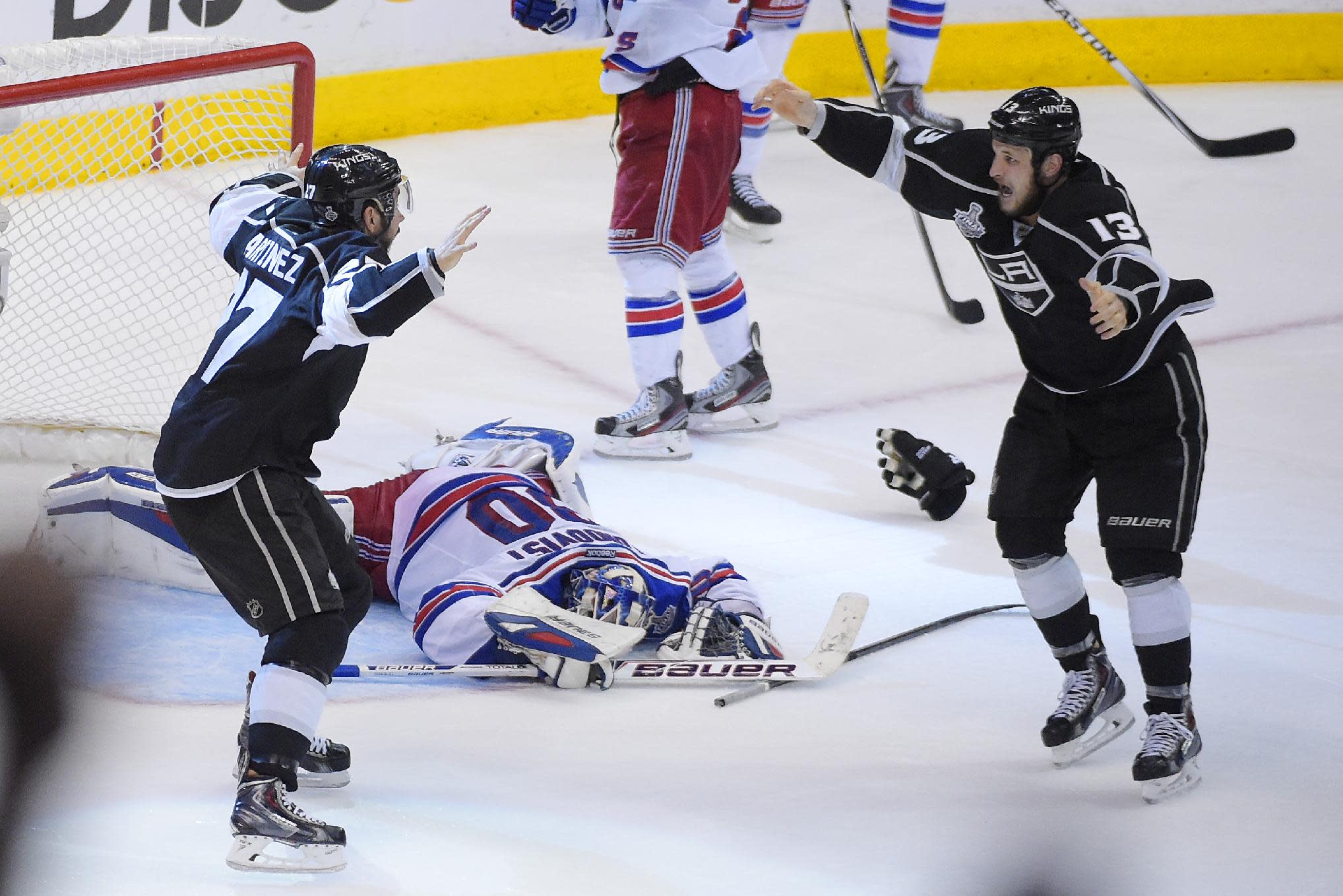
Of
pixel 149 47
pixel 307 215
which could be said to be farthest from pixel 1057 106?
pixel 149 47

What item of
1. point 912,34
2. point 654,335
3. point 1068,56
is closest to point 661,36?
Answer: point 654,335

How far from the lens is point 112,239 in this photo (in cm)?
370

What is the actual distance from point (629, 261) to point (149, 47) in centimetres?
116

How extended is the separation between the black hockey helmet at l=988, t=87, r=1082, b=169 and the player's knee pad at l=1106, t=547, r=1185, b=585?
54cm

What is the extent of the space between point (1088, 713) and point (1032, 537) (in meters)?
0.27

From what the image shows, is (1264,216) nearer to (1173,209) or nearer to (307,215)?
(1173,209)

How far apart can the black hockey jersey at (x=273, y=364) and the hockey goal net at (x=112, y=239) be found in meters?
1.30

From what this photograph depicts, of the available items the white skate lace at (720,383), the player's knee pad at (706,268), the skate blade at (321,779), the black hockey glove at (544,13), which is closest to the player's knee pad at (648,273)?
the player's knee pad at (706,268)

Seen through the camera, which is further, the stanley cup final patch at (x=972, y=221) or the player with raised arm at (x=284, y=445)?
the stanley cup final patch at (x=972, y=221)

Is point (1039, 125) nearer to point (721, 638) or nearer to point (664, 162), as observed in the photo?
point (721, 638)

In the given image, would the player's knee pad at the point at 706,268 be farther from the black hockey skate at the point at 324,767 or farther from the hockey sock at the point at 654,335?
the black hockey skate at the point at 324,767

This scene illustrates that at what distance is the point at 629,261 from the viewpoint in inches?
153

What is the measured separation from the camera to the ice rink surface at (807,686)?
194 centimetres

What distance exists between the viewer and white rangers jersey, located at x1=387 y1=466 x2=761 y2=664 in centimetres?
262
